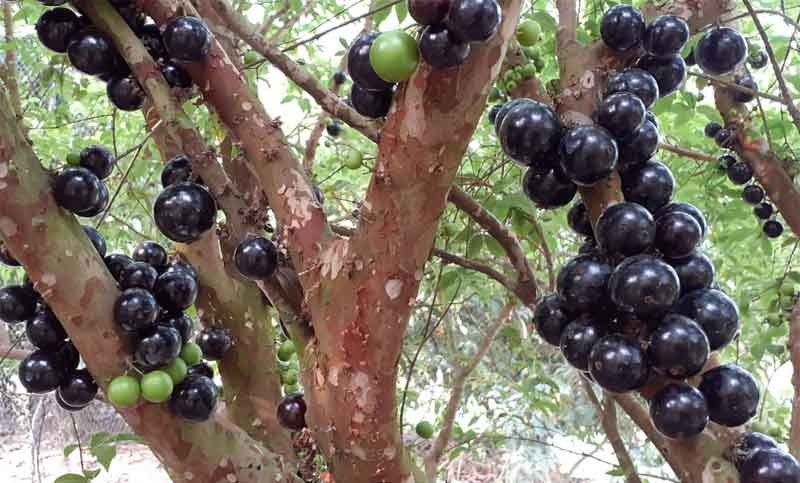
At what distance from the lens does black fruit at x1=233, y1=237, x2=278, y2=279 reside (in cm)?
146

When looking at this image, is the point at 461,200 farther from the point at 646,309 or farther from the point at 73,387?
the point at 73,387

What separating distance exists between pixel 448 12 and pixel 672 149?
1.77m

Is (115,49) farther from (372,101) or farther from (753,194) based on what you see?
(753,194)

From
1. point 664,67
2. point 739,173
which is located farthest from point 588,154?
point 739,173

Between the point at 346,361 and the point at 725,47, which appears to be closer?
the point at 346,361

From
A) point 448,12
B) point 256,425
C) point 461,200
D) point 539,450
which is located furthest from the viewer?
point 539,450

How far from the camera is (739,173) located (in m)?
2.76

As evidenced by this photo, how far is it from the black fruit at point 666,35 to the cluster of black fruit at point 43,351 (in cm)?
144

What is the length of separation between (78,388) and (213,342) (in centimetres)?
40

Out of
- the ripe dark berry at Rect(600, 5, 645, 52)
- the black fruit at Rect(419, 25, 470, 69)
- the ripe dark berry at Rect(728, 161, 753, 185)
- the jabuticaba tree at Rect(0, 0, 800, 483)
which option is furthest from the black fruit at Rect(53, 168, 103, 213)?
the ripe dark berry at Rect(728, 161, 753, 185)

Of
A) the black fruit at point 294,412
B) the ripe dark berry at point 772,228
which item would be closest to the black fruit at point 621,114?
the black fruit at point 294,412

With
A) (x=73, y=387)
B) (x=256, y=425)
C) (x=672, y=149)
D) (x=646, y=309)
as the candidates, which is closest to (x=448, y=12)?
(x=646, y=309)

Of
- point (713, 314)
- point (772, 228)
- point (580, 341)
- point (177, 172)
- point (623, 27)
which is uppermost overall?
point (772, 228)

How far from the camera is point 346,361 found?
4.13 feet
